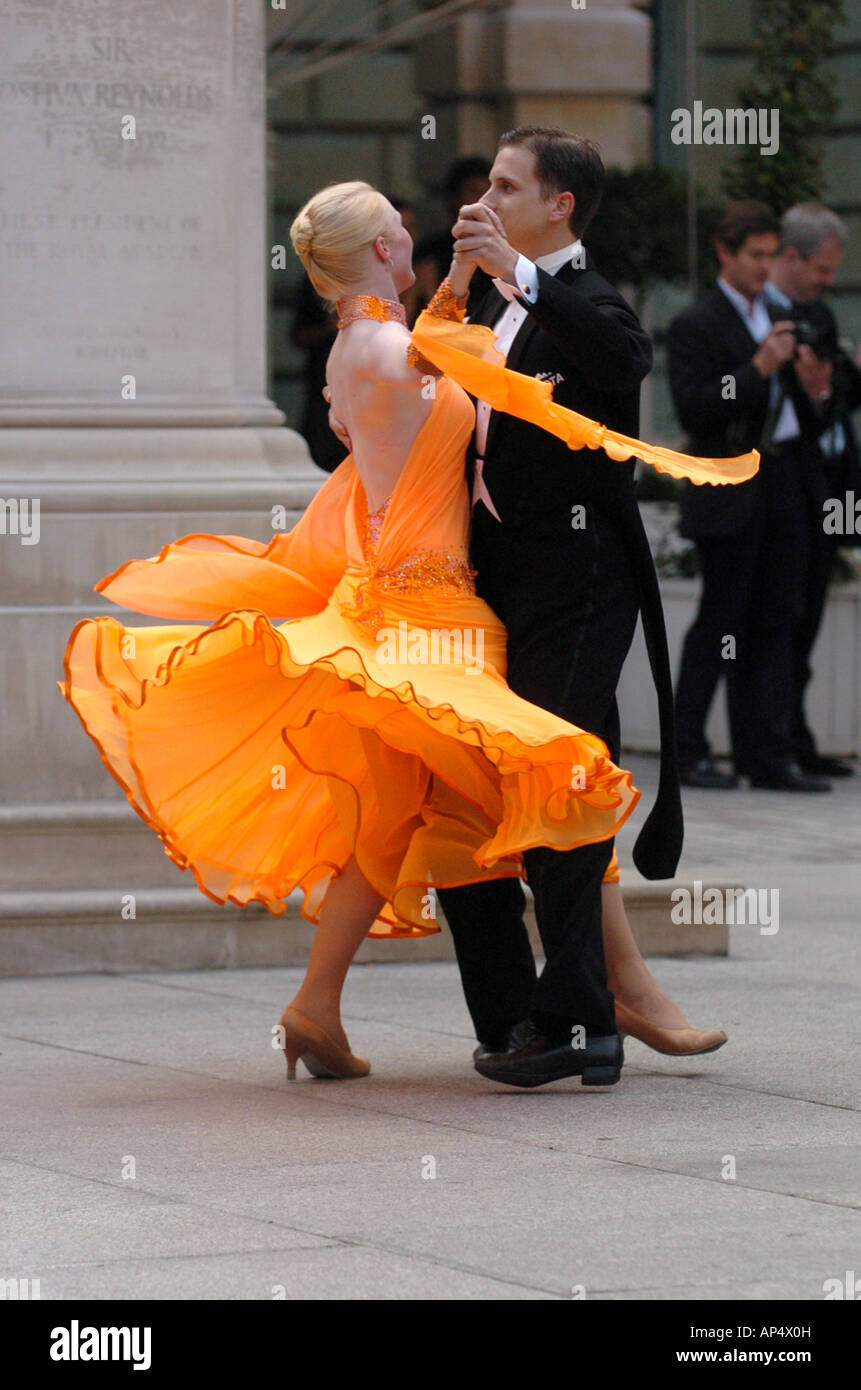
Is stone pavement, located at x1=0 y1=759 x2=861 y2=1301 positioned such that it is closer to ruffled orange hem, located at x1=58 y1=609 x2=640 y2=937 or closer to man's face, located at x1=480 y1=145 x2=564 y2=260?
ruffled orange hem, located at x1=58 y1=609 x2=640 y2=937

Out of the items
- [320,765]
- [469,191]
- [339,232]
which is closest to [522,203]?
[339,232]

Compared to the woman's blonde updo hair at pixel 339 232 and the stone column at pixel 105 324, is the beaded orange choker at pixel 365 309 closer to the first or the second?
the woman's blonde updo hair at pixel 339 232

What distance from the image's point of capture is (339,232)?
5434 millimetres

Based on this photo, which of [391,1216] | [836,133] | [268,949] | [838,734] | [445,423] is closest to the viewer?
[391,1216]

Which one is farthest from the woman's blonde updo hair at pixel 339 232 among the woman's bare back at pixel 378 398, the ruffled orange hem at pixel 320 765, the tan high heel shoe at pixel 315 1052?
the tan high heel shoe at pixel 315 1052

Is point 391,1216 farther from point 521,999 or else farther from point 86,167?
point 86,167

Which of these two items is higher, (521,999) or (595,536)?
(595,536)

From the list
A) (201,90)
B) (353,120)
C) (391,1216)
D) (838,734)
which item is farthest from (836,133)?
(391,1216)

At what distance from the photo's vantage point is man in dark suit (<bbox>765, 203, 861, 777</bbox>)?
10.9 metres

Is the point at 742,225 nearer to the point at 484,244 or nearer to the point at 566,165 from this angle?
the point at 566,165

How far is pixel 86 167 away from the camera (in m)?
7.25

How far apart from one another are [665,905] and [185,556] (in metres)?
2.11

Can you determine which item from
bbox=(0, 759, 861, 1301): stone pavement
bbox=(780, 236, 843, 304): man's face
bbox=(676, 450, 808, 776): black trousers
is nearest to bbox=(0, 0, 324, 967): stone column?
bbox=(0, 759, 861, 1301): stone pavement

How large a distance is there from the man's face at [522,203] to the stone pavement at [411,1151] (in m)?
1.81
